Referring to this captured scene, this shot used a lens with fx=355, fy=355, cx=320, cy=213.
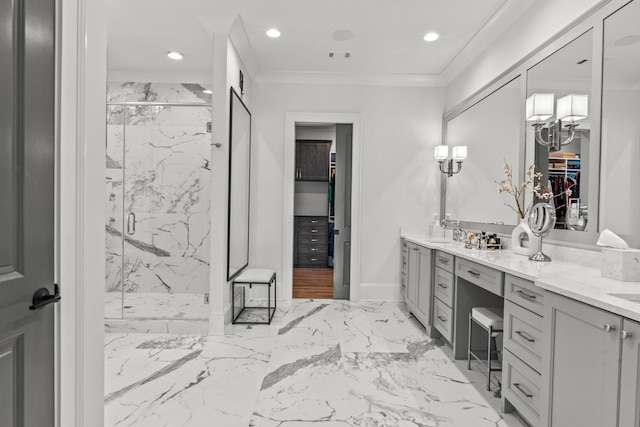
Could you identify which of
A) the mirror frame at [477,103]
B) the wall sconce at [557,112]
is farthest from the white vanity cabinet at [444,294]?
the wall sconce at [557,112]

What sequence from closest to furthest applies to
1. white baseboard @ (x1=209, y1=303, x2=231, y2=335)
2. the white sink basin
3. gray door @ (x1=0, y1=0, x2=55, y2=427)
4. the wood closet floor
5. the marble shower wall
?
gray door @ (x1=0, y1=0, x2=55, y2=427), the white sink basin, white baseboard @ (x1=209, y1=303, x2=231, y2=335), the marble shower wall, the wood closet floor

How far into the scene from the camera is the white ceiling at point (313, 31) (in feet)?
9.85

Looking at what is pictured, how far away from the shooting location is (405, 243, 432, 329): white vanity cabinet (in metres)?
3.35

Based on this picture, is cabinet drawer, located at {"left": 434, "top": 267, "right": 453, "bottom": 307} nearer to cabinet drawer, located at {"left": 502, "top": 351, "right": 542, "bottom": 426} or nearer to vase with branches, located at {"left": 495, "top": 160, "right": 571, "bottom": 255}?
vase with branches, located at {"left": 495, "top": 160, "right": 571, "bottom": 255}

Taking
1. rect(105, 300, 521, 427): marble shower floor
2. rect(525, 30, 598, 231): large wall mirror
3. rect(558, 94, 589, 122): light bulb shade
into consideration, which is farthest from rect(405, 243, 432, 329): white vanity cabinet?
rect(558, 94, 589, 122): light bulb shade

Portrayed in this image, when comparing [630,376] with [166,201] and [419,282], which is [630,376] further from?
[166,201]

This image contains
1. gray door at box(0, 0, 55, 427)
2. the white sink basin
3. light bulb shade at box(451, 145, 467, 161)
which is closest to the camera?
gray door at box(0, 0, 55, 427)

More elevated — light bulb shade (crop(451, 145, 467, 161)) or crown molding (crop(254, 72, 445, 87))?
crown molding (crop(254, 72, 445, 87))

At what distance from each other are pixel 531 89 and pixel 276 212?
9.71ft

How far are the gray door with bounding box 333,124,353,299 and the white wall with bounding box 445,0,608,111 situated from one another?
1.46 m

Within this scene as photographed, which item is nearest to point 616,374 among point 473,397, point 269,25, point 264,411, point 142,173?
point 473,397

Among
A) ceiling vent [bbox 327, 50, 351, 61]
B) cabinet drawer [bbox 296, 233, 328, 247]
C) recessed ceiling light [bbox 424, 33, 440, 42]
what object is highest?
recessed ceiling light [bbox 424, 33, 440, 42]

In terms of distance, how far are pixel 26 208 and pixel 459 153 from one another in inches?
152

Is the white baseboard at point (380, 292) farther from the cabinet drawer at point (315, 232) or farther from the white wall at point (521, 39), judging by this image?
the cabinet drawer at point (315, 232)
